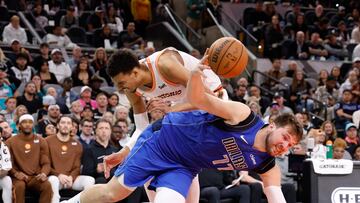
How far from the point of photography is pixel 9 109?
11680 millimetres

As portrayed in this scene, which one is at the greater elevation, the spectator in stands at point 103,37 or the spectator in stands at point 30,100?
the spectator in stands at point 30,100

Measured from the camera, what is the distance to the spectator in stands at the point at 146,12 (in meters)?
18.5

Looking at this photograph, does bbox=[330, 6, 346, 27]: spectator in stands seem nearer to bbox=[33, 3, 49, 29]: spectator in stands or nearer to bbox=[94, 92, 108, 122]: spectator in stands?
bbox=[33, 3, 49, 29]: spectator in stands

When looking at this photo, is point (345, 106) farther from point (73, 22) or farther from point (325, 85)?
point (73, 22)

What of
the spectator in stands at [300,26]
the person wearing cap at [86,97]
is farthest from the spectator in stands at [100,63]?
the spectator in stands at [300,26]

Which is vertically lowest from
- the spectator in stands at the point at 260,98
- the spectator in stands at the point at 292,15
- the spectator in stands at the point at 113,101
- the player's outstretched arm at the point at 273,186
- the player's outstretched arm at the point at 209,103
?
the spectator in stands at the point at 260,98

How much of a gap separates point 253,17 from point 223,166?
13.9 metres

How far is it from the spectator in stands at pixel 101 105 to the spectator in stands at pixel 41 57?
207 centimetres

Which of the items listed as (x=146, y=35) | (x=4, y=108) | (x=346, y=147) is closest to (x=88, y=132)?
(x=4, y=108)

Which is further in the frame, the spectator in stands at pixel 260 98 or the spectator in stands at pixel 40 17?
the spectator in stands at pixel 40 17

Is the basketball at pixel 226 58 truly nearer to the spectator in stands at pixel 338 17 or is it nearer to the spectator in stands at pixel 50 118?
the spectator in stands at pixel 50 118

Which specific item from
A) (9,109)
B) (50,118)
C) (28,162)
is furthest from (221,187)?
(9,109)

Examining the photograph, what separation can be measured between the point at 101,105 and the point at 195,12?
668 cm

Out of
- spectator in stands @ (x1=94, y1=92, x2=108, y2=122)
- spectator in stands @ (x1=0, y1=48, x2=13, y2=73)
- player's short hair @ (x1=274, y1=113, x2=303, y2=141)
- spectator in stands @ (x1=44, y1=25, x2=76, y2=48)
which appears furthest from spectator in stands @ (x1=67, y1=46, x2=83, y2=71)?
player's short hair @ (x1=274, y1=113, x2=303, y2=141)
